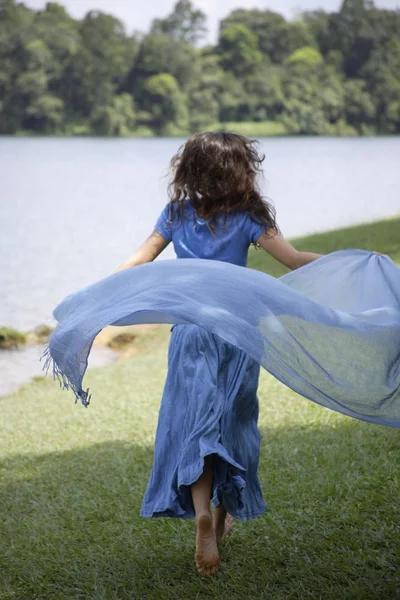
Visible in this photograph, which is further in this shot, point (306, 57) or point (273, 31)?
point (273, 31)

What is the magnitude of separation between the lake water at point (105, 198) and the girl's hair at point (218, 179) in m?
8.20

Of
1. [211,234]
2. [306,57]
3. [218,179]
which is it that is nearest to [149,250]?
[211,234]

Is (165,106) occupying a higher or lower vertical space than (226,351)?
lower

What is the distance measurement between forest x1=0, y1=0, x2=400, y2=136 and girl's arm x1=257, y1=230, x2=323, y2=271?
197ft

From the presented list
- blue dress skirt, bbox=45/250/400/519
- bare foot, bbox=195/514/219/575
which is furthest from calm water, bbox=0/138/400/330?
bare foot, bbox=195/514/219/575

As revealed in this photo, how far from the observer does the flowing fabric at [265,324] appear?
2.90 metres

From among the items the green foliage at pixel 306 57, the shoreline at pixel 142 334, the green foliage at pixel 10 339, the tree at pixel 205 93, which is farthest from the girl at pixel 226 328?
the green foliage at pixel 306 57

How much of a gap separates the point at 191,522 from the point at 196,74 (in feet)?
235

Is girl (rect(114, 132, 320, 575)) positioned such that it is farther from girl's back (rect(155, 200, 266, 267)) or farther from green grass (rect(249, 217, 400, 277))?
green grass (rect(249, 217, 400, 277))

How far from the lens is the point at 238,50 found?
80.7 m

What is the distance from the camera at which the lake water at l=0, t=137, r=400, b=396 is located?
25031 mm

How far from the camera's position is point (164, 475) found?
305cm

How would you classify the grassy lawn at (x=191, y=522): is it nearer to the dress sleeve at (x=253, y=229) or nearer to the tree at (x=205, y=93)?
the dress sleeve at (x=253, y=229)

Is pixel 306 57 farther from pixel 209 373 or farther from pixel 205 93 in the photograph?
pixel 209 373
